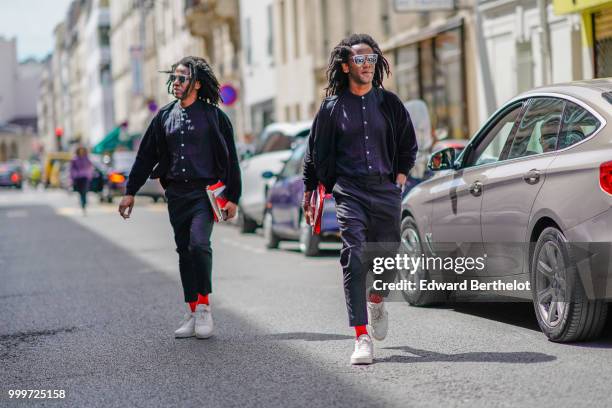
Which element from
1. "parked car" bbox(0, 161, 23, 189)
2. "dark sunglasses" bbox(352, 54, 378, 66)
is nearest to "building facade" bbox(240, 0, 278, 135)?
"parked car" bbox(0, 161, 23, 189)

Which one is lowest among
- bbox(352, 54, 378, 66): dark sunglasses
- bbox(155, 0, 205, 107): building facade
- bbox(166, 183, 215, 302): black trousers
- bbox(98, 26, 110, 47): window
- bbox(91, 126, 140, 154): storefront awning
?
bbox(166, 183, 215, 302): black trousers

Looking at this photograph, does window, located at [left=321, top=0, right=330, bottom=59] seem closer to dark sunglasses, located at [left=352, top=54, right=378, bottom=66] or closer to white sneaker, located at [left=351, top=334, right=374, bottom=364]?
dark sunglasses, located at [left=352, top=54, right=378, bottom=66]

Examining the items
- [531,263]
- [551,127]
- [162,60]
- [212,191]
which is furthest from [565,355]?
[162,60]

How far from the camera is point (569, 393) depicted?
20.9 feet

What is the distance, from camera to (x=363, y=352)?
292 inches

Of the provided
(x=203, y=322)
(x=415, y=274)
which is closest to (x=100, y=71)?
(x=415, y=274)

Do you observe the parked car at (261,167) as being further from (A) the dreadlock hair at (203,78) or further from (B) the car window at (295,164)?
(A) the dreadlock hair at (203,78)

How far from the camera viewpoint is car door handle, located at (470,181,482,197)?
884cm

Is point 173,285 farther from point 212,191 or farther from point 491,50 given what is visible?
point 491,50

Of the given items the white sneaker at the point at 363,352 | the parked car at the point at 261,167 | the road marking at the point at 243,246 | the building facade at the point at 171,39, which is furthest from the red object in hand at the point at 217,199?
the building facade at the point at 171,39

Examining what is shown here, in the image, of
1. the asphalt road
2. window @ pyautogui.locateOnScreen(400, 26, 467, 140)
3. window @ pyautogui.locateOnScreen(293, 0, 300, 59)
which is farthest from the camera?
window @ pyautogui.locateOnScreen(293, 0, 300, 59)

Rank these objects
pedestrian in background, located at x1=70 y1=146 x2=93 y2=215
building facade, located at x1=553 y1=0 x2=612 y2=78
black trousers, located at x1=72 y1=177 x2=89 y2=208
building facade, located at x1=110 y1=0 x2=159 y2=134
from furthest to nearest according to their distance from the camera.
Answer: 1. building facade, located at x1=110 y1=0 x2=159 y2=134
2. pedestrian in background, located at x1=70 y1=146 x2=93 y2=215
3. black trousers, located at x1=72 y1=177 x2=89 y2=208
4. building facade, located at x1=553 y1=0 x2=612 y2=78

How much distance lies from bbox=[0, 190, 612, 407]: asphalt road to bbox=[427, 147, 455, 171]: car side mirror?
3.49ft

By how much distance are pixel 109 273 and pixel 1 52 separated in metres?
186
